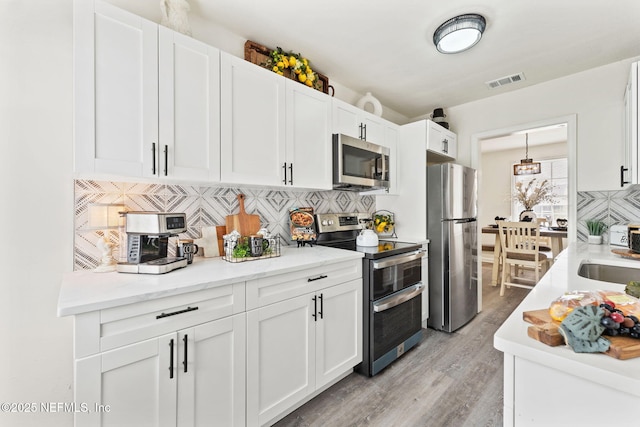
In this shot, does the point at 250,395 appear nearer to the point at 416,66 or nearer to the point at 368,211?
the point at 368,211

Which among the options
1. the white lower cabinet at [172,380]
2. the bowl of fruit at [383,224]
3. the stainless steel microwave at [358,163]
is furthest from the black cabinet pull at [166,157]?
the bowl of fruit at [383,224]

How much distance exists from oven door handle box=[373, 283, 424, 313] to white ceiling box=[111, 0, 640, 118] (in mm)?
1976

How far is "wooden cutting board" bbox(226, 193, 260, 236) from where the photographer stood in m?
1.94

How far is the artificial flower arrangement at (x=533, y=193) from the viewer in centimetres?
537

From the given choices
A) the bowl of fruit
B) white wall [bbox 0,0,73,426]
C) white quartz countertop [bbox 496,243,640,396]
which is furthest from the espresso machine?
the bowl of fruit

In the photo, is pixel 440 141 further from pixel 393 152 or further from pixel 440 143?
pixel 393 152

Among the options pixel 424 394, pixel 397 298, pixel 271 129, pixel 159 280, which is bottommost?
pixel 424 394

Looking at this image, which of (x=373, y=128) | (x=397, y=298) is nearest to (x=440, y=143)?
(x=373, y=128)

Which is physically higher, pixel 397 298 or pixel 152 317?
pixel 152 317

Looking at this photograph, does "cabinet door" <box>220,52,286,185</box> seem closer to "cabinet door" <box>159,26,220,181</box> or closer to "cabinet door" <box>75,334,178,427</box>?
"cabinet door" <box>159,26,220,181</box>

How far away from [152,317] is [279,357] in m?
0.71

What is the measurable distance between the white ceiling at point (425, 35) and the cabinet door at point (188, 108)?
0.46 metres

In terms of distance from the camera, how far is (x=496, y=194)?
21.4 ft

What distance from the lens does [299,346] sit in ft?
5.29
